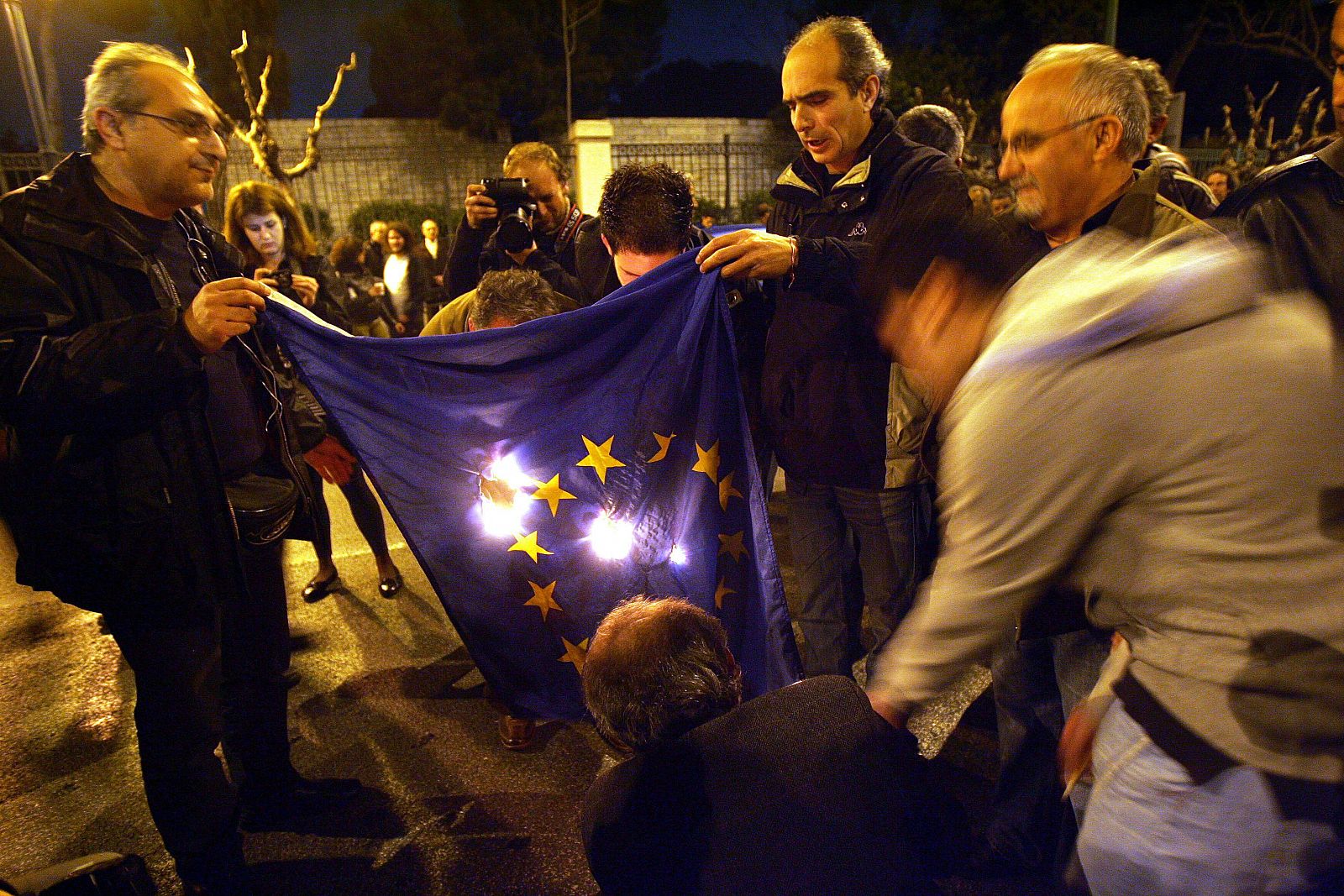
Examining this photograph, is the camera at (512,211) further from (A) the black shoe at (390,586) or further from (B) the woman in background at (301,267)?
(A) the black shoe at (390,586)

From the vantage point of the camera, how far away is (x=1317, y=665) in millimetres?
1084

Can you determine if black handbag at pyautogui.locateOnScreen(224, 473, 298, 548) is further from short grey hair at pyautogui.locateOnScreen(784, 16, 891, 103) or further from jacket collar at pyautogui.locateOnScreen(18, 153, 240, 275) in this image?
short grey hair at pyautogui.locateOnScreen(784, 16, 891, 103)

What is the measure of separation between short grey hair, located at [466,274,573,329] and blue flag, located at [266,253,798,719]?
0.26 metres

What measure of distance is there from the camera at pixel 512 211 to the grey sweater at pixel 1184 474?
272 cm

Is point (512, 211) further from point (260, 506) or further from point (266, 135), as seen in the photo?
point (266, 135)

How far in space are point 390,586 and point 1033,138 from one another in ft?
12.0

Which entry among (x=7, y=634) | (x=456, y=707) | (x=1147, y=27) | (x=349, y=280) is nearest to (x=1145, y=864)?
(x=456, y=707)

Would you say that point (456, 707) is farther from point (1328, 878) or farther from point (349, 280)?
point (349, 280)

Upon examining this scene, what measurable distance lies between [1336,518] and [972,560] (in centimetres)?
44

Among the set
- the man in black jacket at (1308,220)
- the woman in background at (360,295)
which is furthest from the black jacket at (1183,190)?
the woman in background at (360,295)

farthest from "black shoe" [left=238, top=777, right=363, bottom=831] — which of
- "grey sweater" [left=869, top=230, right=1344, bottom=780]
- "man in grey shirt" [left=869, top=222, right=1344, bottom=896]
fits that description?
"grey sweater" [left=869, top=230, right=1344, bottom=780]

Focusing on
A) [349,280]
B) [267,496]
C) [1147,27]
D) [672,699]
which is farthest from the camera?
[1147,27]

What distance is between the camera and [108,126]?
2092 millimetres

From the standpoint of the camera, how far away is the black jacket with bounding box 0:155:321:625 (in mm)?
1902
